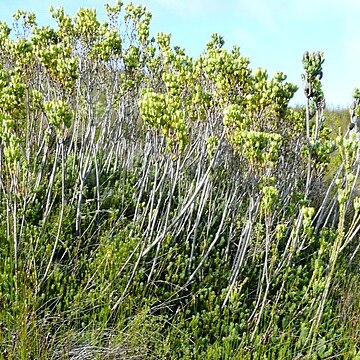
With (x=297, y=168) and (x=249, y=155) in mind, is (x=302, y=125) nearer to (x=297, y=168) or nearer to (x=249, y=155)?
A: (x=297, y=168)

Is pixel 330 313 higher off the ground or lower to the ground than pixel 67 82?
lower

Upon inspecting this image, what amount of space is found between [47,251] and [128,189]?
1.40m

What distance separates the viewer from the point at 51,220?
13.6ft

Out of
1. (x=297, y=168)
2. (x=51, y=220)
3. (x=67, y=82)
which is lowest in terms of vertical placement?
(x=51, y=220)

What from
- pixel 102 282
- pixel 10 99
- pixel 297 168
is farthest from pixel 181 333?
pixel 297 168

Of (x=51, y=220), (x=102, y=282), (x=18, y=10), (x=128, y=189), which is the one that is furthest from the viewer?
(x=18, y=10)

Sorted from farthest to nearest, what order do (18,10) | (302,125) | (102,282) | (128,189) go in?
(18,10), (302,125), (128,189), (102,282)

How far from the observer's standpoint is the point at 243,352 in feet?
10.4

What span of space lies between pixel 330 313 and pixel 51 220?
7.72 ft

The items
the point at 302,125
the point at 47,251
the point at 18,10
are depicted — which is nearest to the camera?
the point at 47,251

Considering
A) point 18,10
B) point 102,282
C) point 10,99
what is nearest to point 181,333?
point 102,282

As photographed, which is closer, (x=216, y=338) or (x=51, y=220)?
(x=216, y=338)

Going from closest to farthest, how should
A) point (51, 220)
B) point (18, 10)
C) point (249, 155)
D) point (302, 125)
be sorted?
point (249, 155), point (51, 220), point (302, 125), point (18, 10)

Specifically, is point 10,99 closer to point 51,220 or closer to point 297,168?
point 51,220
